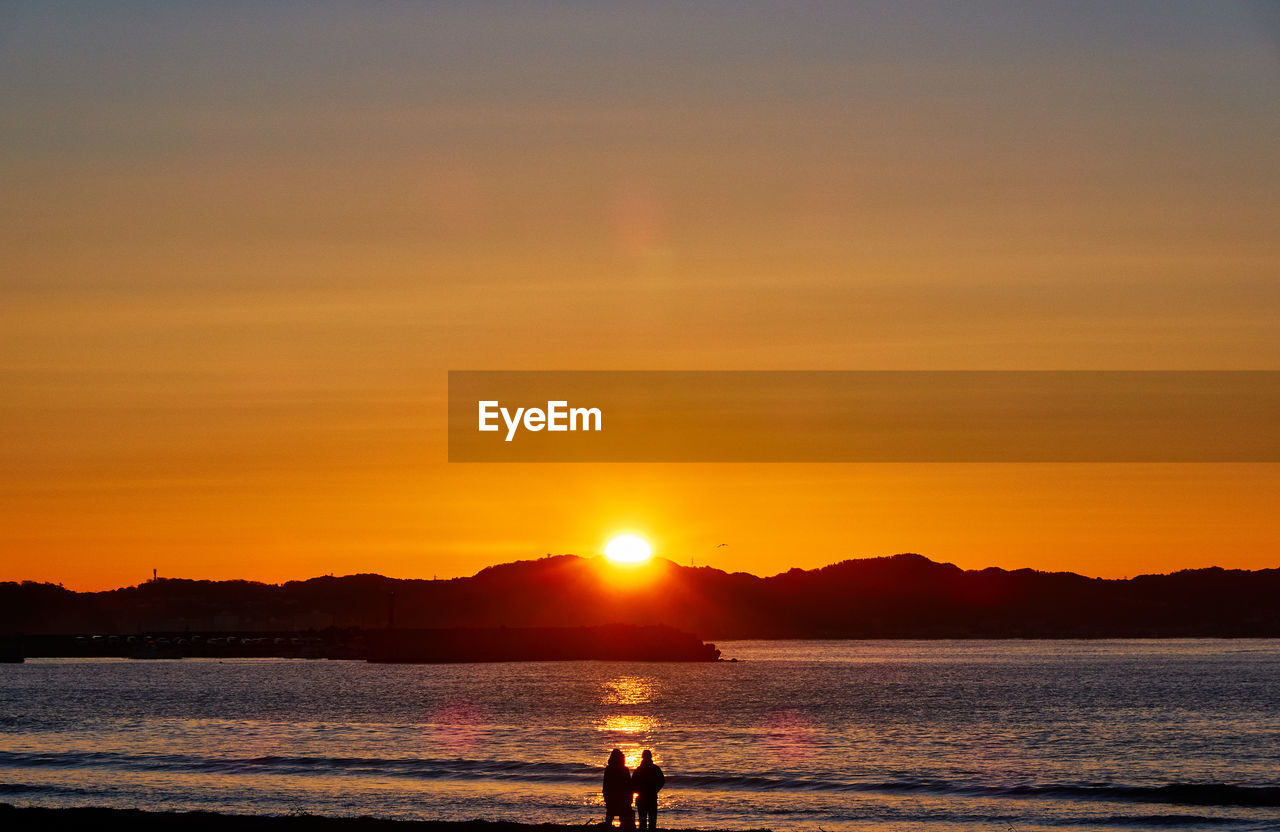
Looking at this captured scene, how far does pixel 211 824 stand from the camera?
124ft

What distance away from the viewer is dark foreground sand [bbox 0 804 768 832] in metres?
36.7

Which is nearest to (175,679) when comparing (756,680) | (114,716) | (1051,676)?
(756,680)

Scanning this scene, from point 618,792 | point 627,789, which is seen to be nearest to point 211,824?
point 618,792

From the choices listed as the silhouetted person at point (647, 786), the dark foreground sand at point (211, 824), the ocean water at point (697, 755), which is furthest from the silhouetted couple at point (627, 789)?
the ocean water at point (697, 755)

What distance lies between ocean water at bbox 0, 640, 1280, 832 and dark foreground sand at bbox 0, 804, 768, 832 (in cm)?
826

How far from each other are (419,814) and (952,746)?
39.8 meters

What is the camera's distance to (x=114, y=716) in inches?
4040

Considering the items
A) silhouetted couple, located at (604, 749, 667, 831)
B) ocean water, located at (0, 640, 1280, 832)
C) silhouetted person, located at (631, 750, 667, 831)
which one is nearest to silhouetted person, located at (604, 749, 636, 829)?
silhouetted couple, located at (604, 749, 667, 831)

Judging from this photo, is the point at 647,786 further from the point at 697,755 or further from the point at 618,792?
the point at 697,755

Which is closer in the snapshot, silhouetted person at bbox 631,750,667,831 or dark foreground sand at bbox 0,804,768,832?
silhouetted person at bbox 631,750,667,831

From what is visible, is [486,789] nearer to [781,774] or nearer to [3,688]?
[781,774]

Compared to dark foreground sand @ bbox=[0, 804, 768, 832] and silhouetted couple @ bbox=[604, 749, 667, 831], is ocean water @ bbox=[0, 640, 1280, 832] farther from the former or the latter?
silhouetted couple @ bbox=[604, 749, 667, 831]

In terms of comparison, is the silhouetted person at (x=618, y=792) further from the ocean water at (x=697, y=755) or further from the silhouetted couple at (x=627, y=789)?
the ocean water at (x=697, y=755)

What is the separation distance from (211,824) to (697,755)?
3817 centimetres
